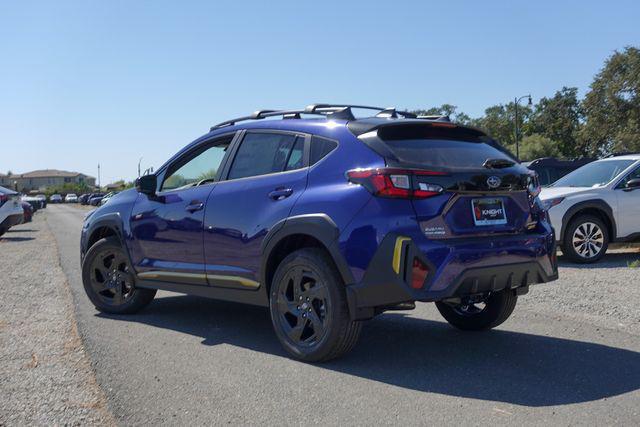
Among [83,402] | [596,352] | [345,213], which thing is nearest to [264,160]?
[345,213]

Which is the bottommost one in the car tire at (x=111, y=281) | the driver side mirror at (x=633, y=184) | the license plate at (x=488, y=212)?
the car tire at (x=111, y=281)

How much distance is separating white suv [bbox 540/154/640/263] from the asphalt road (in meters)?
4.02

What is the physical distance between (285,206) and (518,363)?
6.87 feet

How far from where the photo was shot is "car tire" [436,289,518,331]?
5750 mm

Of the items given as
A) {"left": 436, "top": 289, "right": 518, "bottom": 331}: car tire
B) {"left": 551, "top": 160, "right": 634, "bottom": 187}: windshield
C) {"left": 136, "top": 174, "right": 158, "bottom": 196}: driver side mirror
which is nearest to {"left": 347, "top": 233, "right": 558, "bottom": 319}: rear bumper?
{"left": 436, "top": 289, "right": 518, "bottom": 331}: car tire

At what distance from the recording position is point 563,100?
7644 cm

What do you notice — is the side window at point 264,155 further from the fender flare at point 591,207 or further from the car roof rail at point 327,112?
the fender flare at point 591,207

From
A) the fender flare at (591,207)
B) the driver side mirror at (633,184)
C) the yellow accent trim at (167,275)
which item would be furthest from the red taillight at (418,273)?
the driver side mirror at (633,184)

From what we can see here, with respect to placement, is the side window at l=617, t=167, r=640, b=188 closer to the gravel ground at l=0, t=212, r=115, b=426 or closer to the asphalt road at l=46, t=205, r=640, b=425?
the asphalt road at l=46, t=205, r=640, b=425

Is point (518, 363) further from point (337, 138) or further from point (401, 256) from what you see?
point (337, 138)

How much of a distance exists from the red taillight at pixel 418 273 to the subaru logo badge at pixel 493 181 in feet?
2.85

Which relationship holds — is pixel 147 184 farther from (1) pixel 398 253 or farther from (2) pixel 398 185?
(1) pixel 398 253

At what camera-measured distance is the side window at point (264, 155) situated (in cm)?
547

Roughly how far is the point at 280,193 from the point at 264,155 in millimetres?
592
